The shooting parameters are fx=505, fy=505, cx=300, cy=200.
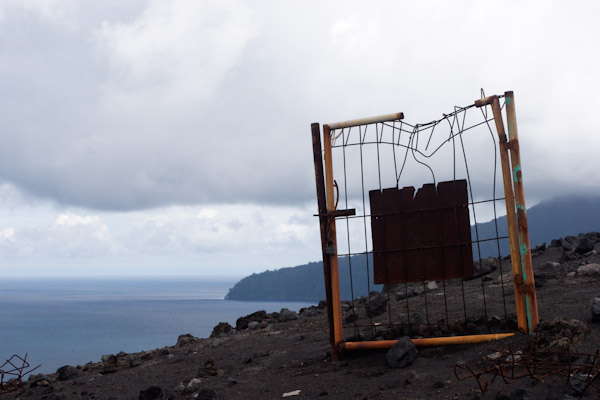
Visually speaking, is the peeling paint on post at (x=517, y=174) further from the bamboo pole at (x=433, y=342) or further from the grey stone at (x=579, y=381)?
the grey stone at (x=579, y=381)

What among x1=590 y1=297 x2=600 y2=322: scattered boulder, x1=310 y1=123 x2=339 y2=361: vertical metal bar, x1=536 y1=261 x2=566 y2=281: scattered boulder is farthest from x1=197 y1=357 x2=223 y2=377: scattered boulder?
x1=536 y1=261 x2=566 y2=281: scattered boulder

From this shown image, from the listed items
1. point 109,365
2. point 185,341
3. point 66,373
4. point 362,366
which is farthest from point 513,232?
point 185,341

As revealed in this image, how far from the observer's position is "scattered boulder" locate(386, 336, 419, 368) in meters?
7.28

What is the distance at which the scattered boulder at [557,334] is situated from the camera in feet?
20.6

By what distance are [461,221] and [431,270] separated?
91cm

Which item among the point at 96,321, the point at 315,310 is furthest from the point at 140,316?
the point at 315,310

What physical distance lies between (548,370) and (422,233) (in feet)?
9.58

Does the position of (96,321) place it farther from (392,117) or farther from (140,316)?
(392,117)

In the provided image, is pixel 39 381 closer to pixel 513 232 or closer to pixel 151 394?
pixel 151 394

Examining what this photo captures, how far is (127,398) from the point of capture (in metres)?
8.42

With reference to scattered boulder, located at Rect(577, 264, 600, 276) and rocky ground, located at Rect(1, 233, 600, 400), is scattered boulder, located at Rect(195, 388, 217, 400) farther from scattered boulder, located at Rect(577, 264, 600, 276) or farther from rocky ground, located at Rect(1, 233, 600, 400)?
scattered boulder, located at Rect(577, 264, 600, 276)

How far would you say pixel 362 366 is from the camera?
770 centimetres

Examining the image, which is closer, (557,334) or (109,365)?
(557,334)

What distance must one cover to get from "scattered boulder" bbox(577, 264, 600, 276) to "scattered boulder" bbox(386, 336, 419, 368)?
7099mm
